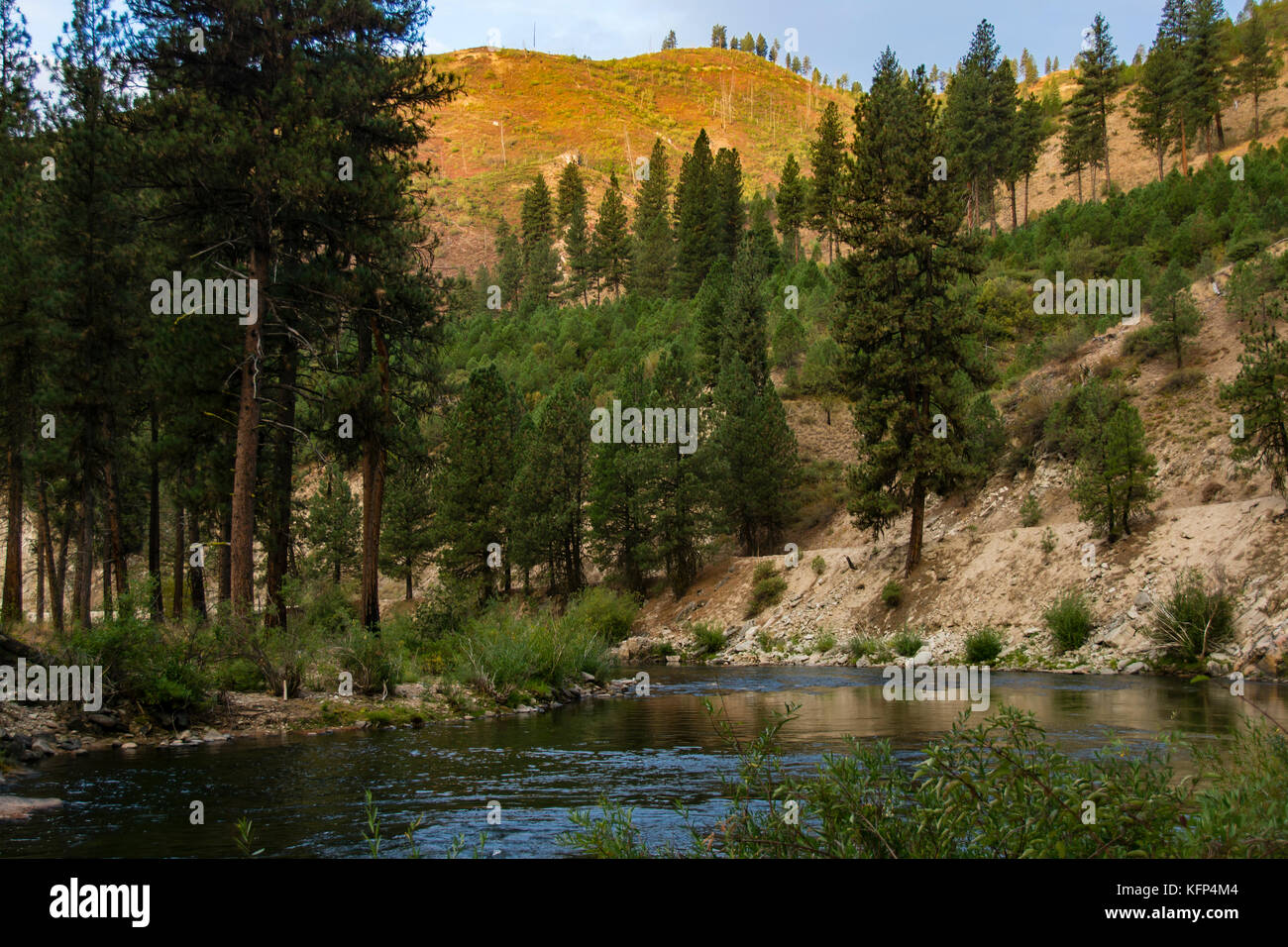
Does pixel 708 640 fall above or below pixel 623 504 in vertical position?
below

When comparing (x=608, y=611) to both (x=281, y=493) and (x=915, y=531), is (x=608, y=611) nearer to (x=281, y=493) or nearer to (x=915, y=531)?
(x=915, y=531)

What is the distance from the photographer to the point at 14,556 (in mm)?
27031

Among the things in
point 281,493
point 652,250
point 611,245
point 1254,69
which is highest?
point 1254,69

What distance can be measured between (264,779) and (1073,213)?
59820 mm

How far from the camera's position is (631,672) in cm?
2898

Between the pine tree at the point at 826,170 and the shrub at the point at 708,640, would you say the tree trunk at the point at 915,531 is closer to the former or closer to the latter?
the shrub at the point at 708,640

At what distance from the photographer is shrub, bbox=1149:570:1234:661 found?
21.4 metres

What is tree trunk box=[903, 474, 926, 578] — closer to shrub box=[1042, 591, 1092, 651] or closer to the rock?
shrub box=[1042, 591, 1092, 651]

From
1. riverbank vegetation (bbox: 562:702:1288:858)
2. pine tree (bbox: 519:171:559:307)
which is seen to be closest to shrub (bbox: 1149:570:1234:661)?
riverbank vegetation (bbox: 562:702:1288:858)

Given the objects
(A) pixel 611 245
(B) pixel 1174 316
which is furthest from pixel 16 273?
(A) pixel 611 245

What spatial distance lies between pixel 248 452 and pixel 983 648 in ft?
70.4

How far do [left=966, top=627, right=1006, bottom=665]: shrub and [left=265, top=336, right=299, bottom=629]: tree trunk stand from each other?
19867mm

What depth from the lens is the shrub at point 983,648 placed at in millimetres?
→ 26734
